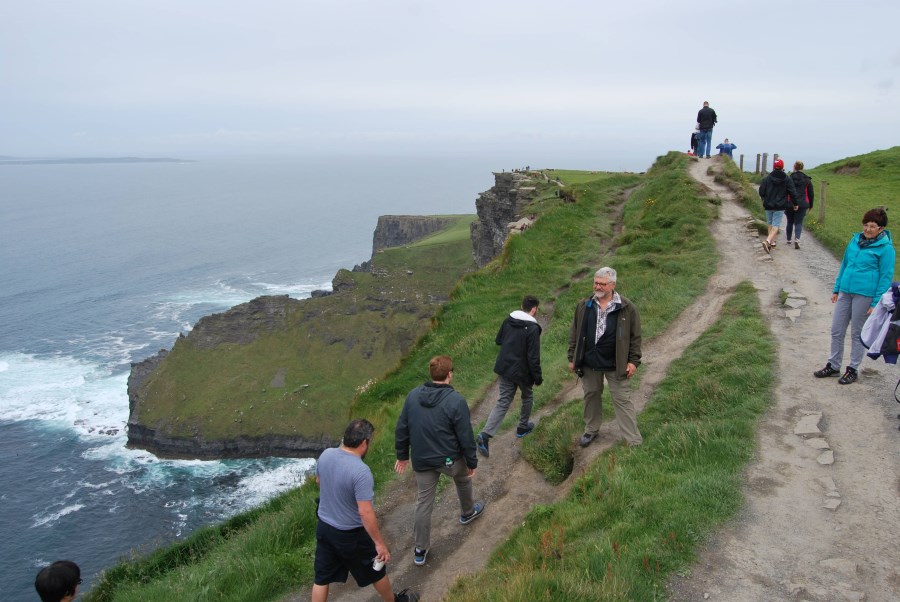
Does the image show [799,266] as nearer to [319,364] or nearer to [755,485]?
[755,485]

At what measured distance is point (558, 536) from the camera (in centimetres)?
702

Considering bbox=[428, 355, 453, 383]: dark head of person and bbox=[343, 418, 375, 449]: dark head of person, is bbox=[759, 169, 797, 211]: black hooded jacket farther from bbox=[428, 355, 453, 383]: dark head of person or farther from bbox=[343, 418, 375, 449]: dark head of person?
bbox=[343, 418, 375, 449]: dark head of person

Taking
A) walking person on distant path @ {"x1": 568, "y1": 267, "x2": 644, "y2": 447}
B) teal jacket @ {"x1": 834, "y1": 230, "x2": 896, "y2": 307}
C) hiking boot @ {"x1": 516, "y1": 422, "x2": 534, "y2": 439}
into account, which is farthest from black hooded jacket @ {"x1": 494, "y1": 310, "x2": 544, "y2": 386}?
teal jacket @ {"x1": 834, "y1": 230, "x2": 896, "y2": 307}

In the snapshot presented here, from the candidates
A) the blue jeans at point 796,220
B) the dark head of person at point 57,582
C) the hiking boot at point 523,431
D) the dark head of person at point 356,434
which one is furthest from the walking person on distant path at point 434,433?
the blue jeans at point 796,220

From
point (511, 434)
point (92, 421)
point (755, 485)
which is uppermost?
point (755, 485)

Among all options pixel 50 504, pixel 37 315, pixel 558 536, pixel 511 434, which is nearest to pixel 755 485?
pixel 558 536

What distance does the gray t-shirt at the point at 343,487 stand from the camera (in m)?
6.57

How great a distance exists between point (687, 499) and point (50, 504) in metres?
65.5

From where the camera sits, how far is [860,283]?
10133 mm

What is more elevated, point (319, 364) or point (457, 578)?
point (457, 578)

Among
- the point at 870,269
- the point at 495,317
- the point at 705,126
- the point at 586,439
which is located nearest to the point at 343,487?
the point at 586,439

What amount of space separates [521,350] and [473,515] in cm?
281

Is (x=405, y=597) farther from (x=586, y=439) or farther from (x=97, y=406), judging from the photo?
(x=97, y=406)

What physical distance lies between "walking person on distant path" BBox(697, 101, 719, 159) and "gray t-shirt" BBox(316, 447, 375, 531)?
3320 centimetres
